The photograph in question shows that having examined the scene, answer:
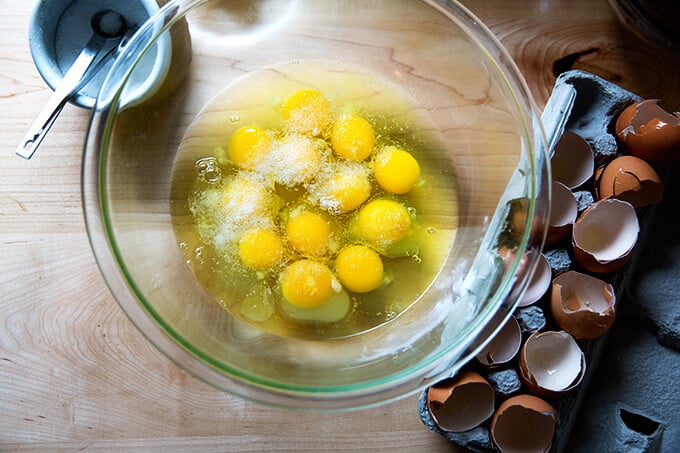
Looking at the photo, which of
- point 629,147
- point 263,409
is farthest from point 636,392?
point 263,409

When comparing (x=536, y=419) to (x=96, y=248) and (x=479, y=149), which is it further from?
(x=96, y=248)

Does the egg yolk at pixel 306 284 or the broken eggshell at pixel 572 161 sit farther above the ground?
the broken eggshell at pixel 572 161

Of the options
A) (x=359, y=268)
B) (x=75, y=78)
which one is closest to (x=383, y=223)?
(x=359, y=268)

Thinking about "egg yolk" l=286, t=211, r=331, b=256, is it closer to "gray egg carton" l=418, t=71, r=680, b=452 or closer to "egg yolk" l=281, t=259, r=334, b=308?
"egg yolk" l=281, t=259, r=334, b=308

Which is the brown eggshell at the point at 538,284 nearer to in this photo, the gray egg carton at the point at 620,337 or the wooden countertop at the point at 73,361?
the gray egg carton at the point at 620,337

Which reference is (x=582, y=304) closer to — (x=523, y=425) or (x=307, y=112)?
(x=523, y=425)

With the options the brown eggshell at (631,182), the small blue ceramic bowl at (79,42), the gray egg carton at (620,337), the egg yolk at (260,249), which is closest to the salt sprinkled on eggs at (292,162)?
the egg yolk at (260,249)
